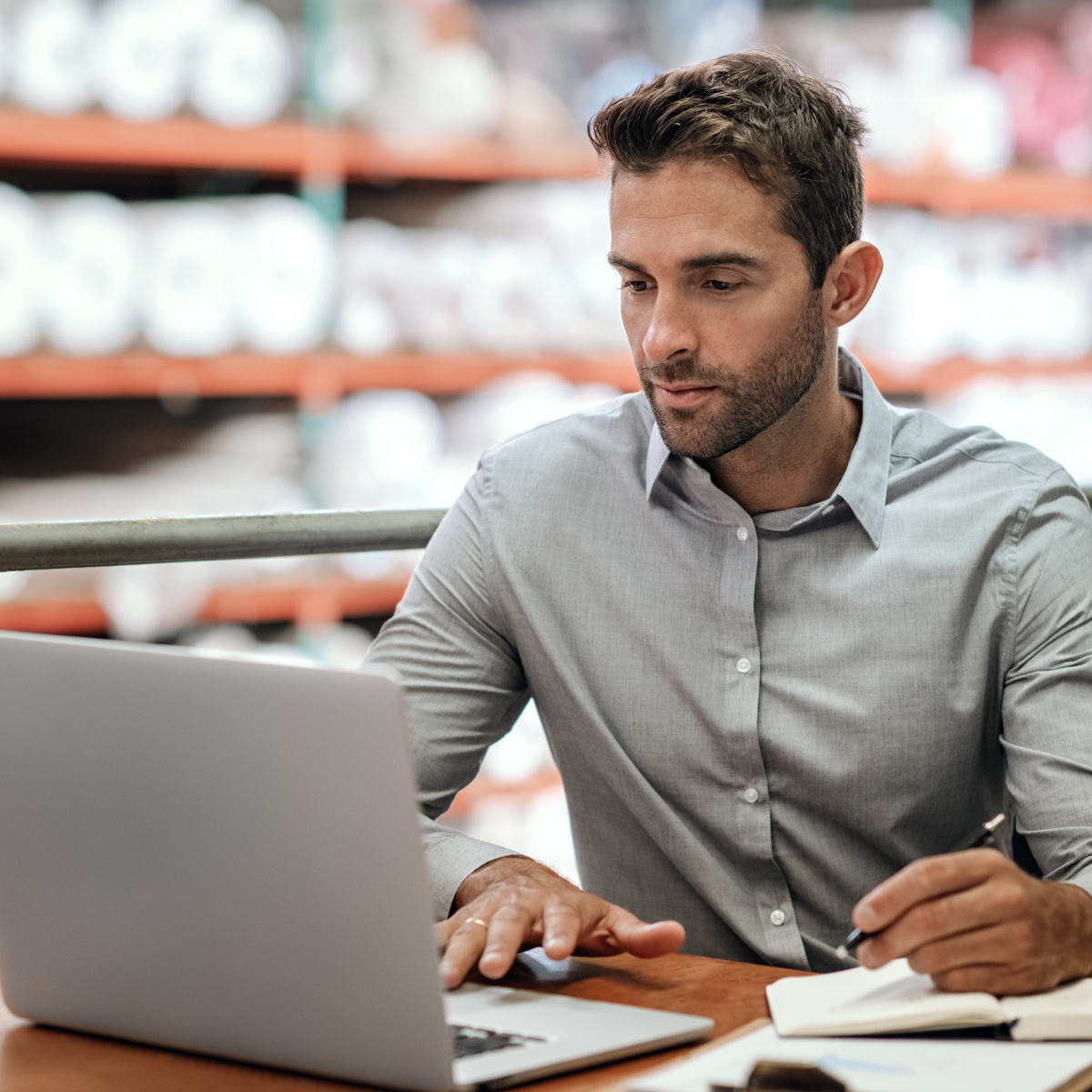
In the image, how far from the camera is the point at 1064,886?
87 cm

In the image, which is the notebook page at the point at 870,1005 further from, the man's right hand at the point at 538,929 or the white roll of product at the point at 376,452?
the white roll of product at the point at 376,452

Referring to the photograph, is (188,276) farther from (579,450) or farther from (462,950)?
(462,950)

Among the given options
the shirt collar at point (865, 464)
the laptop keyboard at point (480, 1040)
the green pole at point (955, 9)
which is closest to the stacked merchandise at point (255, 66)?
the green pole at point (955, 9)

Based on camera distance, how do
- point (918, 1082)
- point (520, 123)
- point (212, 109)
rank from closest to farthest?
point (918, 1082)
point (212, 109)
point (520, 123)

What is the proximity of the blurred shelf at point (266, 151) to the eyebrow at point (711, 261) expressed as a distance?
152cm

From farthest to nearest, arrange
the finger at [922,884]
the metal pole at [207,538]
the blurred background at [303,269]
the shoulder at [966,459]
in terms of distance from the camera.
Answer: the blurred background at [303,269] < the shoulder at [966,459] < the metal pole at [207,538] < the finger at [922,884]

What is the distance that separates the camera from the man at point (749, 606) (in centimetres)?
111

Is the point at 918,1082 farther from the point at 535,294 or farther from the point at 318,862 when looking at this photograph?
the point at 535,294

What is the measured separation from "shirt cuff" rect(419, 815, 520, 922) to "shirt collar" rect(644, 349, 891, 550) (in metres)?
0.35

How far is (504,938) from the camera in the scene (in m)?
0.85

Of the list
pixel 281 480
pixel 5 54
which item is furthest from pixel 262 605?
pixel 5 54

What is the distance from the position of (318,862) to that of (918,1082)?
0.30 meters

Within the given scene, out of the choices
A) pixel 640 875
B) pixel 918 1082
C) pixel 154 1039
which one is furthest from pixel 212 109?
pixel 918 1082

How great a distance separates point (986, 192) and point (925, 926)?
297cm
